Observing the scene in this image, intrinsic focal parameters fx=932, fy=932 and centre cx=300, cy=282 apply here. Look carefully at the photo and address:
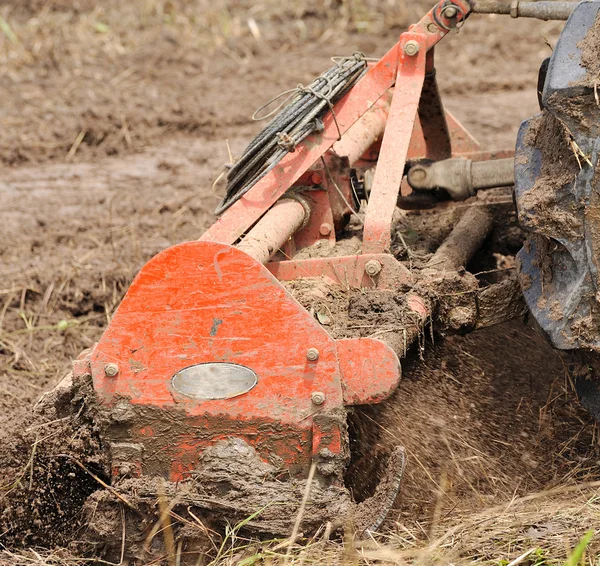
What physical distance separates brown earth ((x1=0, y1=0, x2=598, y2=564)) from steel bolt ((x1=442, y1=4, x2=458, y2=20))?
1.25ft

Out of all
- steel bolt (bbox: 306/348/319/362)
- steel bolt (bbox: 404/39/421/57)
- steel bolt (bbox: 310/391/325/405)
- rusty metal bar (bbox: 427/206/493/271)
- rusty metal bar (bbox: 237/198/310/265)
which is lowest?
rusty metal bar (bbox: 427/206/493/271)

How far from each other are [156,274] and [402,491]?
1078 mm

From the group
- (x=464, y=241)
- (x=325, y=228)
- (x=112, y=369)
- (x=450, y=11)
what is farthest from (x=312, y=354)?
(x=450, y=11)

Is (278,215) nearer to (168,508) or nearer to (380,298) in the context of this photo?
(380,298)

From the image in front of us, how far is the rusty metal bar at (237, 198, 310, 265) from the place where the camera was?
3217mm

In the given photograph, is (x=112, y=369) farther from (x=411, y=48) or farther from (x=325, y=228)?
(x=411, y=48)

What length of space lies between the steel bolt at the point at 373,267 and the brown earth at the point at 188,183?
0.37m

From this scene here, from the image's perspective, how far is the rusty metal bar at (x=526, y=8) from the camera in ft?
11.3

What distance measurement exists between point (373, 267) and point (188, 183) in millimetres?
3023

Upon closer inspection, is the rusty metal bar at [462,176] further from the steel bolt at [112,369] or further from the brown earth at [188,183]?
the steel bolt at [112,369]

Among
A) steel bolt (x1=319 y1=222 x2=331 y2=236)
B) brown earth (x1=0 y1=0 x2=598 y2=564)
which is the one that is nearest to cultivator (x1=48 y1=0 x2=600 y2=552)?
brown earth (x1=0 y1=0 x2=598 y2=564)

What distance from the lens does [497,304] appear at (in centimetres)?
322

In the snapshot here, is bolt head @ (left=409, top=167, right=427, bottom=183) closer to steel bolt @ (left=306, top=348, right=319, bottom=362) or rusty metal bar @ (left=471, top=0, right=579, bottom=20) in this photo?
rusty metal bar @ (left=471, top=0, right=579, bottom=20)

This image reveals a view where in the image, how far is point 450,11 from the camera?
3469mm
